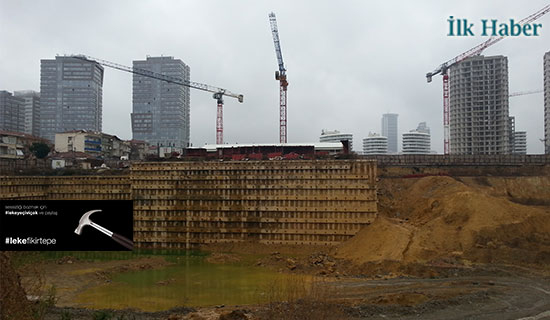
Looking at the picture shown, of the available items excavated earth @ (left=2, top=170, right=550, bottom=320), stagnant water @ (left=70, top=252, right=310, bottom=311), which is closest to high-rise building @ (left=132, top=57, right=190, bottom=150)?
excavated earth @ (left=2, top=170, right=550, bottom=320)

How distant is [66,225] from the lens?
11359 mm

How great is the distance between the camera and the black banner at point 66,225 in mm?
11133

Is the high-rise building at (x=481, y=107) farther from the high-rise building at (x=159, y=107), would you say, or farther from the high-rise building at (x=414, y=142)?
the high-rise building at (x=159, y=107)

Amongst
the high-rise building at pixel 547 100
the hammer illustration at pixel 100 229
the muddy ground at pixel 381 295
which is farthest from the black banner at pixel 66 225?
the high-rise building at pixel 547 100

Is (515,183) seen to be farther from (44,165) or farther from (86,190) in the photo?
(44,165)

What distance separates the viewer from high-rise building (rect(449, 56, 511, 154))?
8656 centimetres

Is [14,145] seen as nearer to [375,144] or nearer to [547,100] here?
[547,100]

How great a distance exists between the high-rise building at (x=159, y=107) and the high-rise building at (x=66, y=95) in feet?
44.5

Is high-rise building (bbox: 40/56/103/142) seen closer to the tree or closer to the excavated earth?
the tree

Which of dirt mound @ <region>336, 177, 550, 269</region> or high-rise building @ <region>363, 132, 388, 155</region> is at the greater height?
high-rise building @ <region>363, 132, 388, 155</region>

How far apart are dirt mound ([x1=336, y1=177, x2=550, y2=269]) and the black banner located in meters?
18.7

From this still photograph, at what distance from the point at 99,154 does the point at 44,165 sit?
21959 mm

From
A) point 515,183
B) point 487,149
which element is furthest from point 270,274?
point 487,149

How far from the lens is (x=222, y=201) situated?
3378 centimetres
